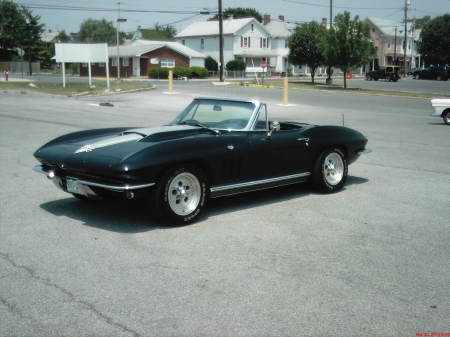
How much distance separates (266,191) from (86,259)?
11.7 ft

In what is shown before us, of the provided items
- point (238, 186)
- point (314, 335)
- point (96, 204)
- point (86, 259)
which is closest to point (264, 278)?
point (314, 335)

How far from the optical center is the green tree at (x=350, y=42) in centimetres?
4506

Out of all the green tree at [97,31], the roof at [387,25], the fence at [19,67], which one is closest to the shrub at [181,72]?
the fence at [19,67]

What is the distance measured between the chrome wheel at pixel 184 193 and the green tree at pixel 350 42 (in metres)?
41.5

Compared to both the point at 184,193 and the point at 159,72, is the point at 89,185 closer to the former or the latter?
the point at 184,193

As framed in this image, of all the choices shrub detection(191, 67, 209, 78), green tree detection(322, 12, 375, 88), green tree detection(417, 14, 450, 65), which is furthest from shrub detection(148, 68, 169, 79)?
green tree detection(417, 14, 450, 65)

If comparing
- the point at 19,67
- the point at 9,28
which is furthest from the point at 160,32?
the point at 19,67

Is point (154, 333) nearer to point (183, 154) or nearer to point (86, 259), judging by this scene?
point (86, 259)

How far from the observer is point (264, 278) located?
462 centimetres

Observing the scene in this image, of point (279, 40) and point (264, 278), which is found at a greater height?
point (279, 40)

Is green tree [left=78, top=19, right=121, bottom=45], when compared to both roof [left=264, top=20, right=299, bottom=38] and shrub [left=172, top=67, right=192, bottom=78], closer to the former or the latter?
roof [left=264, top=20, right=299, bottom=38]

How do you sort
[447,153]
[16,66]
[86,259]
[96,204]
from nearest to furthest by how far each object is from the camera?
[86,259]
[96,204]
[447,153]
[16,66]

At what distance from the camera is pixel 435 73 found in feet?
227

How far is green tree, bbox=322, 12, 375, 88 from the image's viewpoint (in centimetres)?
4506
